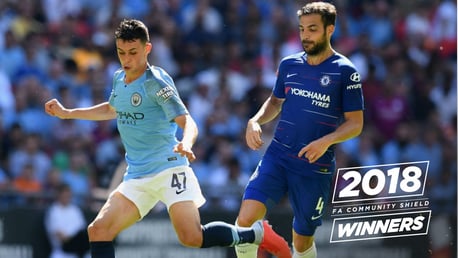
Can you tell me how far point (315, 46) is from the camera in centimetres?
897

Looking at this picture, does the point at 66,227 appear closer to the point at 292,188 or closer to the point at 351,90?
the point at 292,188

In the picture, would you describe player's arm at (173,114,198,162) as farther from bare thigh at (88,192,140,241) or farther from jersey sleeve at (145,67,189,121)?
bare thigh at (88,192,140,241)

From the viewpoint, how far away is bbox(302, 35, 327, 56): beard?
353 inches

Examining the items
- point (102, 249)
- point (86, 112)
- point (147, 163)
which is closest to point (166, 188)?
point (147, 163)

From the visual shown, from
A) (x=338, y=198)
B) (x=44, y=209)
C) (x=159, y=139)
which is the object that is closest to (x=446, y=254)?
(x=338, y=198)

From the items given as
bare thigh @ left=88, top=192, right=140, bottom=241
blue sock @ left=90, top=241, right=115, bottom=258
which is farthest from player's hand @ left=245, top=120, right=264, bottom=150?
blue sock @ left=90, top=241, right=115, bottom=258

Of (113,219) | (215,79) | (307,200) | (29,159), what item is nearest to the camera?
(113,219)

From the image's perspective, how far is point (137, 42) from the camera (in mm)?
8789

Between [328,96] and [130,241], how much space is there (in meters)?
5.04

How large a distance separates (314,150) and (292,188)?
2.28ft

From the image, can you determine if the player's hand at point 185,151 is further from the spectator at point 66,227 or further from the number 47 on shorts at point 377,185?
the spectator at point 66,227

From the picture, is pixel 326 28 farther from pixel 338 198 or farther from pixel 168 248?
pixel 168 248
